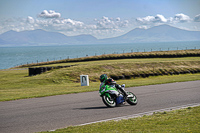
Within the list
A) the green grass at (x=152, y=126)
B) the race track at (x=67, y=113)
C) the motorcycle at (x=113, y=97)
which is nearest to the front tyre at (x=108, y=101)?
the motorcycle at (x=113, y=97)

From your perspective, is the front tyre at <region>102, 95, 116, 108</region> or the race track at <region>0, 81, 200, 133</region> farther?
the front tyre at <region>102, 95, 116, 108</region>

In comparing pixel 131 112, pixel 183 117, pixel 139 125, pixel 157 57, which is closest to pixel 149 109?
pixel 131 112

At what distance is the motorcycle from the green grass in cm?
315

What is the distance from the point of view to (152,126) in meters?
8.46

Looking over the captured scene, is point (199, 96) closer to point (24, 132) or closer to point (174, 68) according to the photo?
point (24, 132)

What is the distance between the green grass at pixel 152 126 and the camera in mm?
7909

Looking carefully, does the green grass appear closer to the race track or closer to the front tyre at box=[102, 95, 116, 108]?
the race track

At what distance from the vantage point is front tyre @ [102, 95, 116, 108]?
12.9 m

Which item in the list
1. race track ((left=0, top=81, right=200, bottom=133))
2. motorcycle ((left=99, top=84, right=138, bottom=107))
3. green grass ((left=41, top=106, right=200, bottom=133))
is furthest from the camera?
motorcycle ((left=99, top=84, right=138, bottom=107))

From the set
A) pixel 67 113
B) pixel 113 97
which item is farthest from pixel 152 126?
pixel 113 97

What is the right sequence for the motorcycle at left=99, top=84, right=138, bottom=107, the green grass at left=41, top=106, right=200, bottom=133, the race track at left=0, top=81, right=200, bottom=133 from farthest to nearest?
1. the motorcycle at left=99, top=84, right=138, bottom=107
2. the race track at left=0, top=81, right=200, bottom=133
3. the green grass at left=41, top=106, right=200, bottom=133

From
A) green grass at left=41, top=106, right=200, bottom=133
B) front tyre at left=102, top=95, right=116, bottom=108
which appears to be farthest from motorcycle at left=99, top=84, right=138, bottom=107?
green grass at left=41, top=106, right=200, bottom=133

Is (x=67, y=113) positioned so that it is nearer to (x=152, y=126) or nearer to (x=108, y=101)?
(x=108, y=101)

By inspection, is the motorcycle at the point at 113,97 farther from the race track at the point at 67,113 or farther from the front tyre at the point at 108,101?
the race track at the point at 67,113
